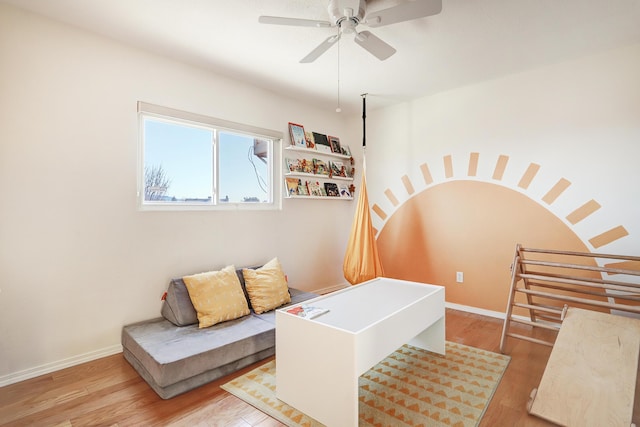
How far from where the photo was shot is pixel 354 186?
4.31 m

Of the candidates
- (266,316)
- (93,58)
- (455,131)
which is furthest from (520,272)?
(93,58)

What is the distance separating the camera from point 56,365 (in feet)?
6.82

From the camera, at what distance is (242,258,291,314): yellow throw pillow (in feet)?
8.80

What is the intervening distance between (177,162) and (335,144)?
204 centimetres

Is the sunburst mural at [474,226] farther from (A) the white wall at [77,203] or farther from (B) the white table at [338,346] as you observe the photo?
(A) the white wall at [77,203]

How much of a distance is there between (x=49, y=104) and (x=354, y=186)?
324 centimetres

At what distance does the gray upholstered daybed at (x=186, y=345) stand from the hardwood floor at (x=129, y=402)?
0.07 metres

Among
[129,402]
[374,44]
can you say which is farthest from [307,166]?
[129,402]

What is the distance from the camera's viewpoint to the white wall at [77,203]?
1.96 metres

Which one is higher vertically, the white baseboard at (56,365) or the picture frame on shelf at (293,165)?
the picture frame on shelf at (293,165)

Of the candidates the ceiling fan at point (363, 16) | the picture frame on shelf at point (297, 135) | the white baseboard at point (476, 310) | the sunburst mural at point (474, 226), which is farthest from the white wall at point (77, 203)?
the white baseboard at point (476, 310)

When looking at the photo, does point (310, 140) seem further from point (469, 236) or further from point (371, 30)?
point (469, 236)

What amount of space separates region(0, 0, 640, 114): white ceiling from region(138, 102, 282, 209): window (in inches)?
20.8

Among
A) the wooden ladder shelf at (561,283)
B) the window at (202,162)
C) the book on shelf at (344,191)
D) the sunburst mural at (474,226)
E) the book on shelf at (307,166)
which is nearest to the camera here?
the wooden ladder shelf at (561,283)
